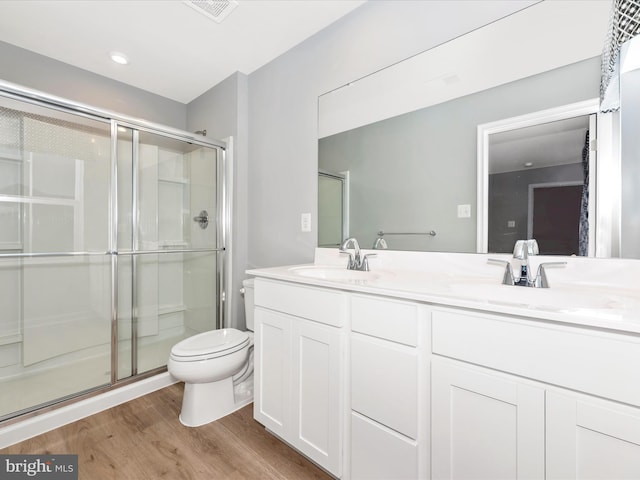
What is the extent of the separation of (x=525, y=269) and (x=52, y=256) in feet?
8.05

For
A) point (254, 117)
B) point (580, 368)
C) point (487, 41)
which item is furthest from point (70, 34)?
point (580, 368)

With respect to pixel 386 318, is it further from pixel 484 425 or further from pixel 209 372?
pixel 209 372

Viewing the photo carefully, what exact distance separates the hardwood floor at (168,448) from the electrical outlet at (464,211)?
1.28 meters

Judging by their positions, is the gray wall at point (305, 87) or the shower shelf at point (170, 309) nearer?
the gray wall at point (305, 87)

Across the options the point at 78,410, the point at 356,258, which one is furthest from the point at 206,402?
the point at 356,258

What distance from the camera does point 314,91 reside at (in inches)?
75.5

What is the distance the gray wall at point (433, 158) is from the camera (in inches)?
44.9

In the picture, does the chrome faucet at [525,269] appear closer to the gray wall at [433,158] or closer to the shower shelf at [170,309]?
the gray wall at [433,158]

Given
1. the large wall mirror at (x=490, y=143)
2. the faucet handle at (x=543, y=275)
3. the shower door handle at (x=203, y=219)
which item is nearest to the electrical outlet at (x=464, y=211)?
the large wall mirror at (x=490, y=143)

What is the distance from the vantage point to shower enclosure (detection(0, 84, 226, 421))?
1709 millimetres

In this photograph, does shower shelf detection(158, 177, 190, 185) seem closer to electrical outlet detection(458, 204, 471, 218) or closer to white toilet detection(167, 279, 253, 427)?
white toilet detection(167, 279, 253, 427)

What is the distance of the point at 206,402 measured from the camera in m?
1.64

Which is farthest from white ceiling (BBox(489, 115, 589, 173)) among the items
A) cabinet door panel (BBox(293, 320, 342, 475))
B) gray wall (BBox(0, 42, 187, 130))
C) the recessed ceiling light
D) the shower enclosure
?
gray wall (BBox(0, 42, 187, 130))

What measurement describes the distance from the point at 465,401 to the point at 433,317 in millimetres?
241
